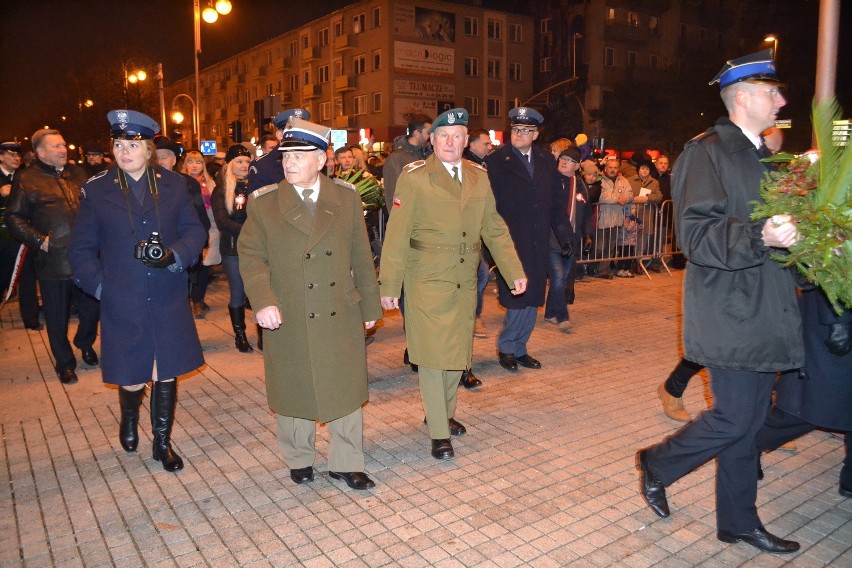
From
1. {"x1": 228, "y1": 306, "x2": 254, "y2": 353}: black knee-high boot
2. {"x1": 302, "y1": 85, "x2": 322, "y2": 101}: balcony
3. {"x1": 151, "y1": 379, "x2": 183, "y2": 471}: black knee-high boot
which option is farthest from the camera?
{"x1": 302, "y1": 85, "x2": 322, "y2": 101}: balcony

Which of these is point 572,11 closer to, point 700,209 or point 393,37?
point 393,37

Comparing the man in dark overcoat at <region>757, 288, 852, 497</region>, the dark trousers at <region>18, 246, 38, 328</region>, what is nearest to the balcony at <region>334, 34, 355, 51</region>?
the dark trousers at <region>18, 246, 38, 328</region>

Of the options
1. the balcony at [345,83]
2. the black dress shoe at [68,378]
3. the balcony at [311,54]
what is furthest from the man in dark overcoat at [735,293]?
the balcony at [311,54]

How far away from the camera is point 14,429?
546 centimetres

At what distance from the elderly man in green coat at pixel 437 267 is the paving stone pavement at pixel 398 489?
0.51 m

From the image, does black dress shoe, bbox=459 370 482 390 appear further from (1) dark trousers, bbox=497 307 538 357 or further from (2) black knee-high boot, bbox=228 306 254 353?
(2) black knee-high boot, bbox=228 306 254 353

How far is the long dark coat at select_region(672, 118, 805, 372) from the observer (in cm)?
342

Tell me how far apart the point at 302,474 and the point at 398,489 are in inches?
24.1

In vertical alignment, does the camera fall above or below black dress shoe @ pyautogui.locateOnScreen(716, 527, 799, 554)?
above

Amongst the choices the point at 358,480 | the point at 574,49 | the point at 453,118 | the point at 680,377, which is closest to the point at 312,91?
the point at 574,49

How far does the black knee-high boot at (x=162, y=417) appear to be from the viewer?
4770mm

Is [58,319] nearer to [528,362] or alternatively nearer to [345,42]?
[528,362]

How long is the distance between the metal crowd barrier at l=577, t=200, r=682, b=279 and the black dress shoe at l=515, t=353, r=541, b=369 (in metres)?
5.39

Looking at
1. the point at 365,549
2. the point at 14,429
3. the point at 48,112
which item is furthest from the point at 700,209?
the point at 48,112
